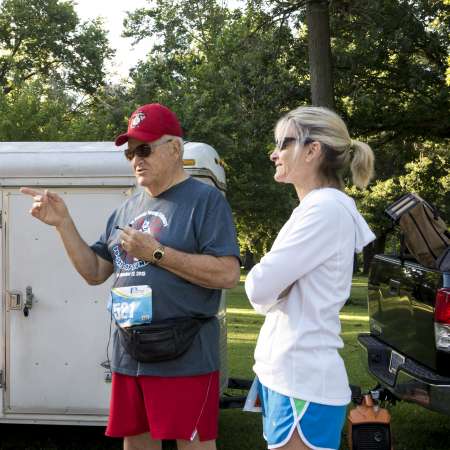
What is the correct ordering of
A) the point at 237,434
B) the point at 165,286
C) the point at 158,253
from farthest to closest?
the point at 237,434 < the point at 165,286 < the point at 158,253

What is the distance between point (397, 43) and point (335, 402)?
1396 cm

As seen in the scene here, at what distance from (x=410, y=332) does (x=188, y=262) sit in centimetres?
274

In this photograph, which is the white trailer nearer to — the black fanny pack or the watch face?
the black fanny pack

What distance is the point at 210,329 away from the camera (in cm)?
313

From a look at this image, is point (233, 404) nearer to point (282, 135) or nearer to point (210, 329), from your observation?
point (210, 329)

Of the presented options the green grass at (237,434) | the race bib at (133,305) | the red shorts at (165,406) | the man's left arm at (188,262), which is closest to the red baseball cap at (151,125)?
the man's left arm at (188,262)

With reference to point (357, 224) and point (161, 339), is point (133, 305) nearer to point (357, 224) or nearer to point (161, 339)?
point (161, 339)

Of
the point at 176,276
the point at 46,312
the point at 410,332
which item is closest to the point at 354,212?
the point at 176,276

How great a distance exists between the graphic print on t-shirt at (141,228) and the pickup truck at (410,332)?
222 centimetres

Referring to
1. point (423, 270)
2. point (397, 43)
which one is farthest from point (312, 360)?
point (397, 43)

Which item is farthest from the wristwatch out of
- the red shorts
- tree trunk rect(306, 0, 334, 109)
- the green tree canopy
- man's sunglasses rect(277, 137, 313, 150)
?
the green tree canopy

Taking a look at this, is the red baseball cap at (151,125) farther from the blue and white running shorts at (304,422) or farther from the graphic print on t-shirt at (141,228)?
the blue and white running shorts at (304,422)

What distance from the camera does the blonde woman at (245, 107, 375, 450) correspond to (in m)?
2.42

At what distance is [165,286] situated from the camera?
2998mm
